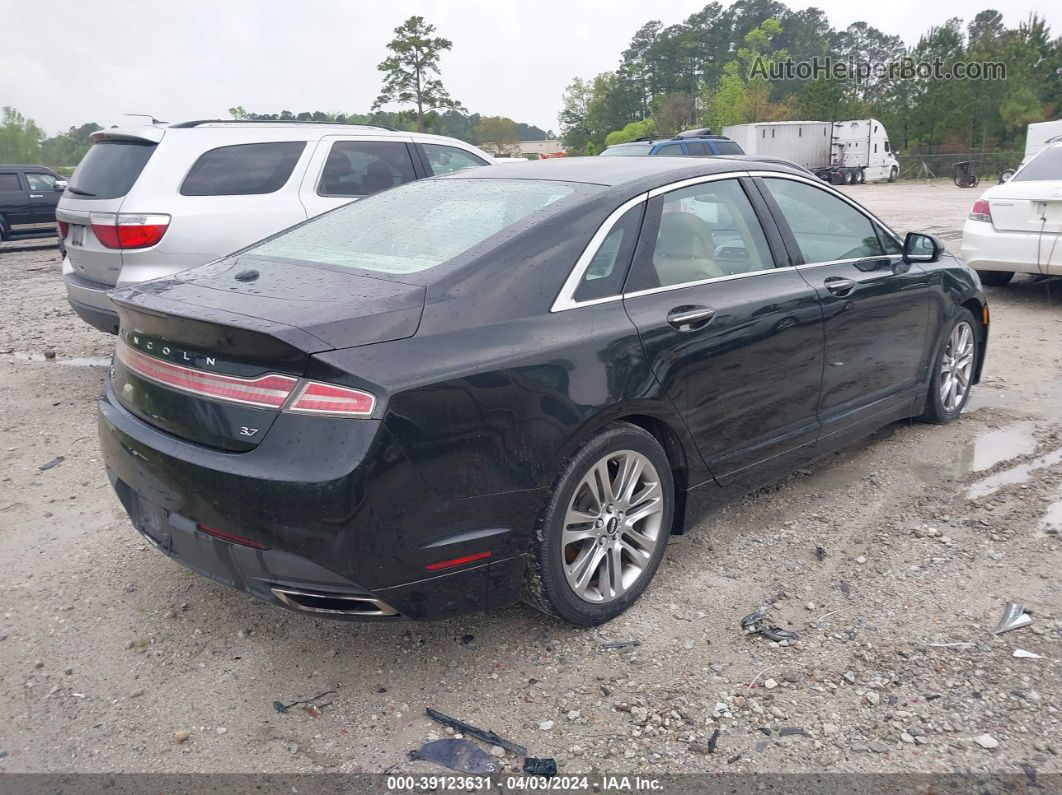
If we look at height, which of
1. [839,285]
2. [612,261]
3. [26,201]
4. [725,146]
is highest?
[725,146]

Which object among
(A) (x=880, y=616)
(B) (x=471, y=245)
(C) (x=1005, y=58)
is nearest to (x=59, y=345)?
(B) (x=471, y=245)

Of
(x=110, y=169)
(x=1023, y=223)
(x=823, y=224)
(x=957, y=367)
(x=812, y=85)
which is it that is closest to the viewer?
(x=823, y=224)

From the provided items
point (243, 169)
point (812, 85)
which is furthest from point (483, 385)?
point (812, 85)

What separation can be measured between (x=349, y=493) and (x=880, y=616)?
6.76ft

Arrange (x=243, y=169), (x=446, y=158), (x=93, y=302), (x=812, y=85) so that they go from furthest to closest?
(x=812, y=85), (x=446, y=158), (x=243, y=169), (x=93, y=302)

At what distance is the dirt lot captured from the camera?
2.57 metres

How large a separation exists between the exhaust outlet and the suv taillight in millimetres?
4098

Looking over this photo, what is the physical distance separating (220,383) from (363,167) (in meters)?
4.88

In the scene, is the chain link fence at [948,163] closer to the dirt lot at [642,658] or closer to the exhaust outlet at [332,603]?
the dirt lot at [642,658]

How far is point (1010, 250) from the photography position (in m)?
8.34

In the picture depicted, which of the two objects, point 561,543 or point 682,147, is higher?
point 682,147

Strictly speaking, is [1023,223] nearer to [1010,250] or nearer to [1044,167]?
[1010,250]

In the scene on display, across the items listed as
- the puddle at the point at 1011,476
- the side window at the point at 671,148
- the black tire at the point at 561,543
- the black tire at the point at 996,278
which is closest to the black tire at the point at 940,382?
the puddle at the point at 1011,476

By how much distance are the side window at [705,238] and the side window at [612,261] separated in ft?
0.28
